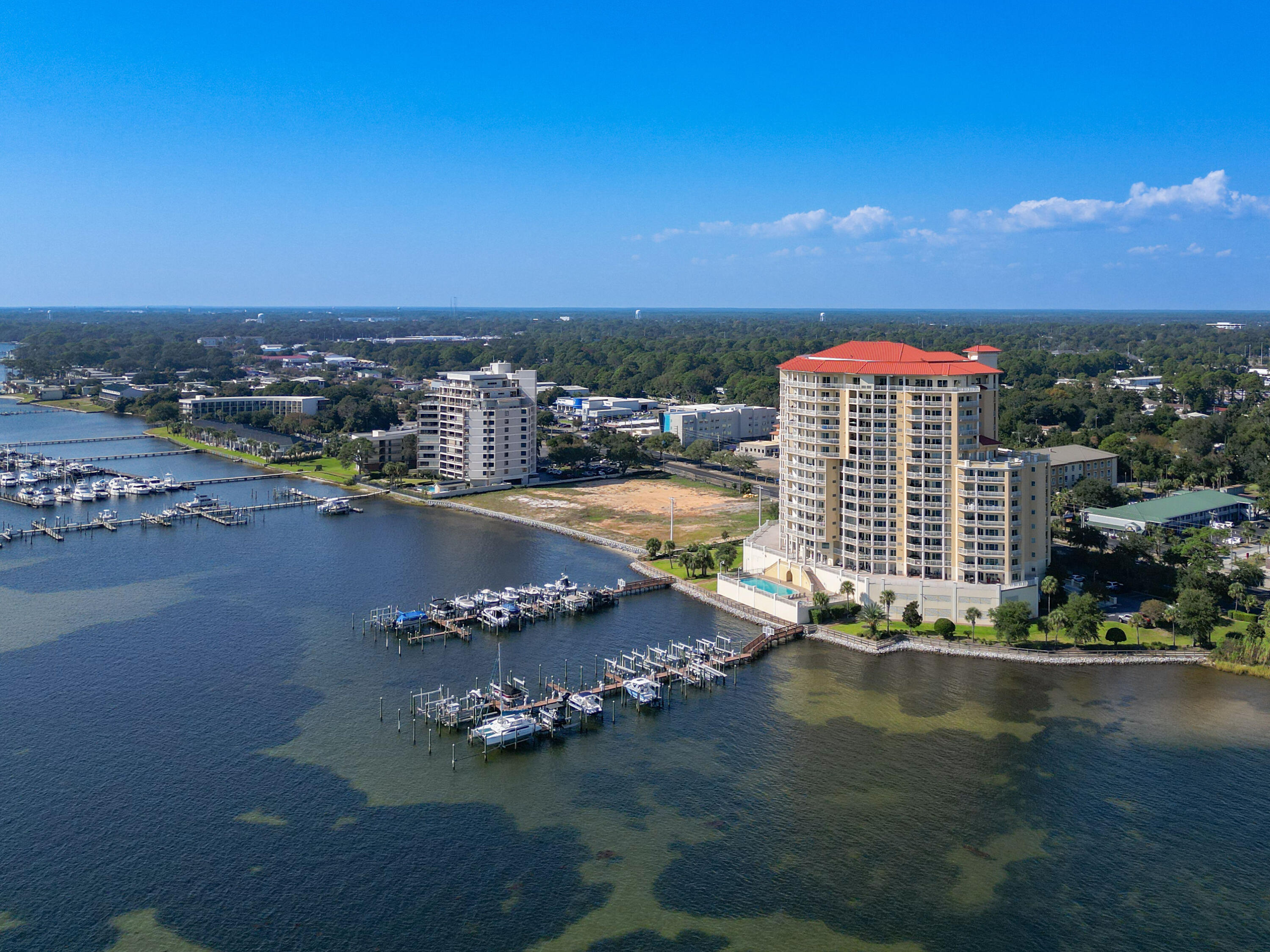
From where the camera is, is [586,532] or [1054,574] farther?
[586,532]

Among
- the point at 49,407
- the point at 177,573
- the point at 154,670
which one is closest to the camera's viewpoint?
the point at 154,670

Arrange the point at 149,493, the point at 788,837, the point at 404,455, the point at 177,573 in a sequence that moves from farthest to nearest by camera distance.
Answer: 1. the point at 404,455
2. the point at 149,493
3. the point at 177,573
4. the point at 788,837

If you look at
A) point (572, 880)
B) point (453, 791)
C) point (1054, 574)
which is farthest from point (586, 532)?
point (572, 880)

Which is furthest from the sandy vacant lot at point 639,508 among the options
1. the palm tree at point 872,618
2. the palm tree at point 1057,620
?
the palm tree at point 1057,620

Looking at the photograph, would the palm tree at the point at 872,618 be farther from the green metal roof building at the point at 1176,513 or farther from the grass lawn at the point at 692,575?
the green metal roof building at the point at 1176,513

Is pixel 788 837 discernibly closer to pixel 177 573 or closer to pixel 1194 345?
pixel 177 573

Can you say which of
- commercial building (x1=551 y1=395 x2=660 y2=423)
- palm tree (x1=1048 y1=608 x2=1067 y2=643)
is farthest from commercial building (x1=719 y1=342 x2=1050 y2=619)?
commercial building (x1=551 y1=395 x2=660 y2=423)
